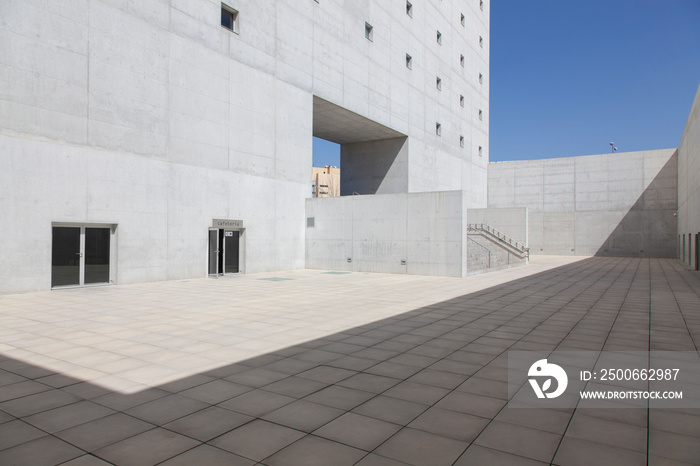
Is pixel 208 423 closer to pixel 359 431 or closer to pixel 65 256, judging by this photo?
pixel 359 431

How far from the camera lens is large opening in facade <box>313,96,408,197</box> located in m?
27.3

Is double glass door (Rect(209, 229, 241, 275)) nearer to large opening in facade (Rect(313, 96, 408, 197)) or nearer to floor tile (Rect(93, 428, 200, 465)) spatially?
large opening in facade (Rect(313, 96, 408, 197))

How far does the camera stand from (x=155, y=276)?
53.0ft

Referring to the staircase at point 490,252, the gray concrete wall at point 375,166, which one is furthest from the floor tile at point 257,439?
the gray concrete wall at point 375,166

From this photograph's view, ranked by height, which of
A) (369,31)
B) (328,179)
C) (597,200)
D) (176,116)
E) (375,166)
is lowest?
(597,200)

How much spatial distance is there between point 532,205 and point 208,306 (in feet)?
132

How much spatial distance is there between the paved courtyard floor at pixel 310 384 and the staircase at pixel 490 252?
10708 millimetres

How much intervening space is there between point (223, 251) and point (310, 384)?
47.2 ft

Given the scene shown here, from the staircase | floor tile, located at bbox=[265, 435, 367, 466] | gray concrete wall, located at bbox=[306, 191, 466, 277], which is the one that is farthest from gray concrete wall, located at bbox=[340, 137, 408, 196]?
floor tile, located at bbox=[265, 435, 367, 466]

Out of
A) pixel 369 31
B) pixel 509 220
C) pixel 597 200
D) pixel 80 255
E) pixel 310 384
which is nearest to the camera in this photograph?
pixel 310 384

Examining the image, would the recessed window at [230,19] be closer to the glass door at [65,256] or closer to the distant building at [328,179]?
the glass door at [65,256]

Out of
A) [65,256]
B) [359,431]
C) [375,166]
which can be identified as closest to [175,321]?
[359,431]

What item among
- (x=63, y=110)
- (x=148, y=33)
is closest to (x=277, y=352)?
(x=63, y=110)

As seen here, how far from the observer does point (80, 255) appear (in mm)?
14305
